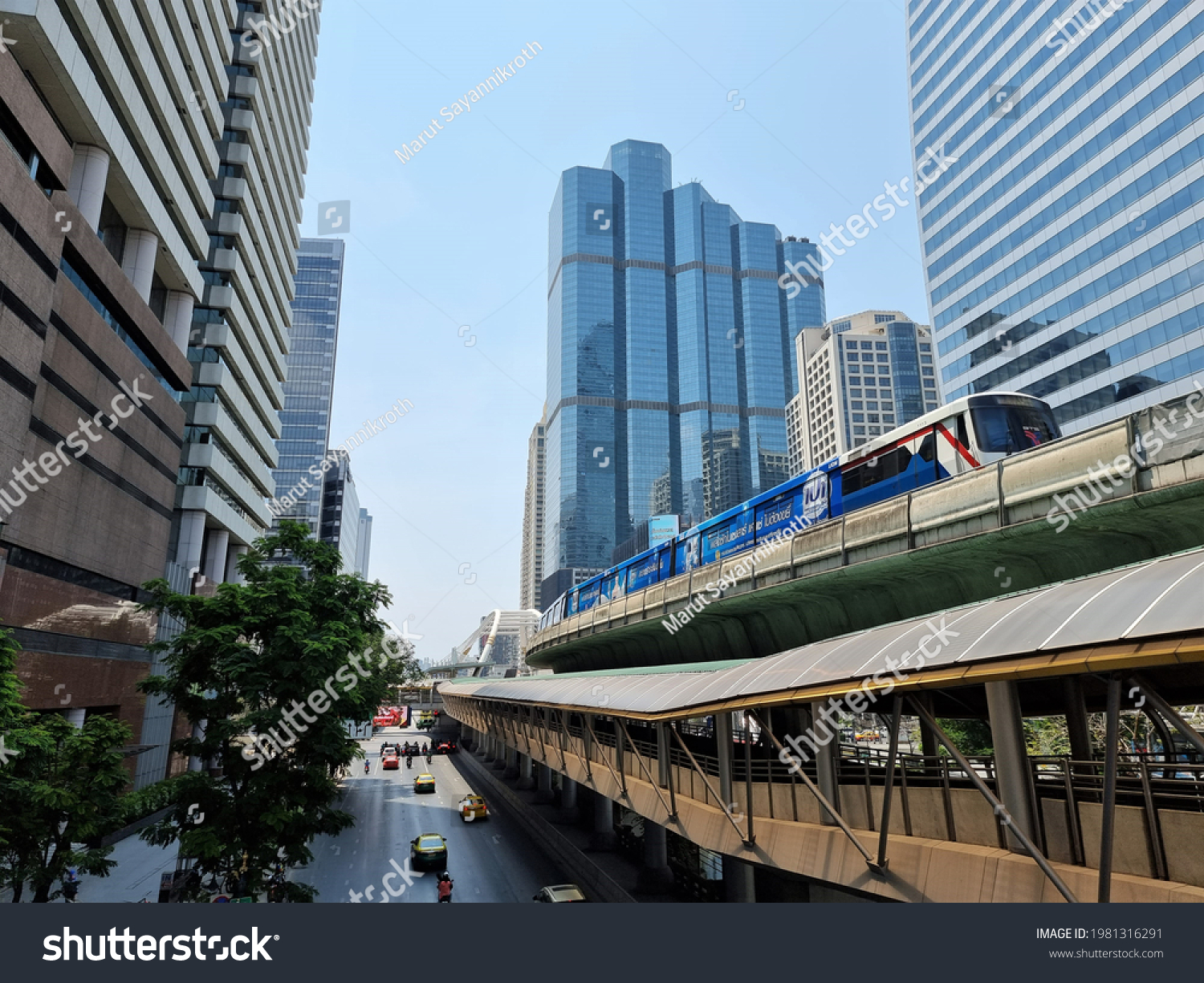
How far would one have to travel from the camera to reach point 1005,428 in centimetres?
1848

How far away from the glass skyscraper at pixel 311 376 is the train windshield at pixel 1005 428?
13761cm

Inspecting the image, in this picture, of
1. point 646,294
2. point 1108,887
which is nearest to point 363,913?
point 1108,887

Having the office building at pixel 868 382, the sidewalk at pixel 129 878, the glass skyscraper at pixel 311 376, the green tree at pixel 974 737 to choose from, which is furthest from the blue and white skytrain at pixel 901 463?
the glass skyscraper at pixel 311 376

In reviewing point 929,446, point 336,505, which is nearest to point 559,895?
point 929,446

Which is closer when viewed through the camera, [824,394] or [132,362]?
[132,362]

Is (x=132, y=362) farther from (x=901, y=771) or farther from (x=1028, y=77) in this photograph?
(x=1028, y=77)

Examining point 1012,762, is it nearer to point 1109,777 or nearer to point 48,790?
point 1109,777

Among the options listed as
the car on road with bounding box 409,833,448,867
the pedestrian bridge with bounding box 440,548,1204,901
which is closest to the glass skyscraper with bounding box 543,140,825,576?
the car on road with bounding box 409,833,448,867

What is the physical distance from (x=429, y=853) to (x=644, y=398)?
162648 millimetres

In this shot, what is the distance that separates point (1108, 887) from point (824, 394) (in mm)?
155393

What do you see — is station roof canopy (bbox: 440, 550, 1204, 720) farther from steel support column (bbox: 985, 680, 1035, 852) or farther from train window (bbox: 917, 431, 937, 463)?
train window (bbox: 917, 431, 937, 463)

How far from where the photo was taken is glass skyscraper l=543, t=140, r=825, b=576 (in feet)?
595

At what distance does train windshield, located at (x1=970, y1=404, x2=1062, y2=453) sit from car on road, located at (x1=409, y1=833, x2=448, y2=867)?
24.8 m

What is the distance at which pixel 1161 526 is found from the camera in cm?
1273
